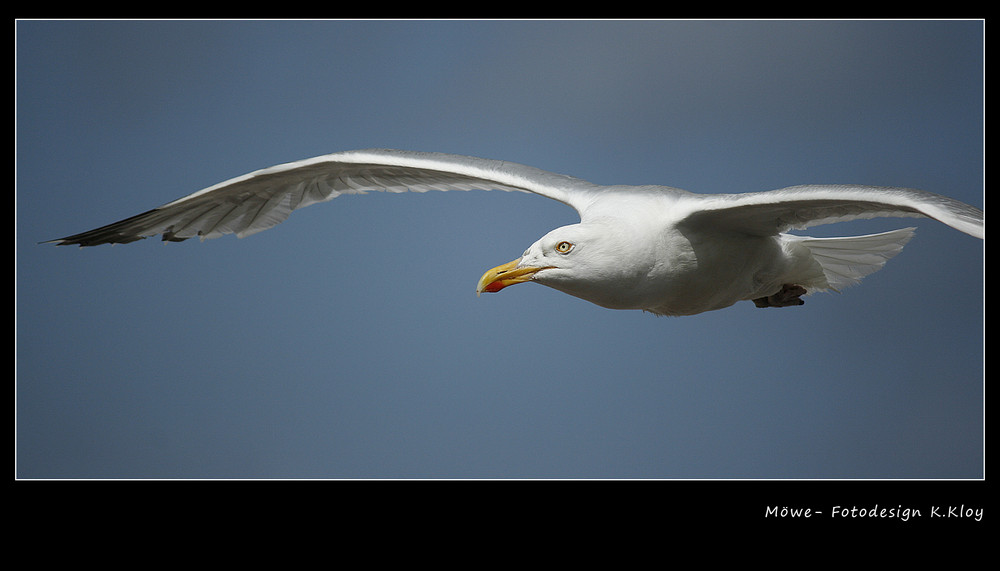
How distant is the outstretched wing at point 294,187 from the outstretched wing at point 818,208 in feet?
2.36

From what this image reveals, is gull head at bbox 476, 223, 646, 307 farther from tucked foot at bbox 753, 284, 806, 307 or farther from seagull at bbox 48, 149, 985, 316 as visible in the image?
tucked foot at bbox 753, 284, 806, 307

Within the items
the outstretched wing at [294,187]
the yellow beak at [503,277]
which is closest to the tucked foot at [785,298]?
the outstretched wing at [294,187]

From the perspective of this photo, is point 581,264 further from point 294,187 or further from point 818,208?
point 294,187

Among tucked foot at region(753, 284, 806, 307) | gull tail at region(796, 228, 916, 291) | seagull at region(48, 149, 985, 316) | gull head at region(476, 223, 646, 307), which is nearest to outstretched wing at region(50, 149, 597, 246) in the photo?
seagull at region(48, 149, 985, 316)

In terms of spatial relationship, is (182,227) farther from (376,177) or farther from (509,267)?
(509,267)

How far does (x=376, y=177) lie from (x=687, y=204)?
1.56 metres

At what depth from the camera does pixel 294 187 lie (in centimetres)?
370

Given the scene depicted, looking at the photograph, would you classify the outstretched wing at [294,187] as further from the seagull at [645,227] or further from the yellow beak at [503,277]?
→ the yellow beak at [503,277]

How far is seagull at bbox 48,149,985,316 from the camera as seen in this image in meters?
2.52

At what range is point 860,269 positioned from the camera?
135 inches

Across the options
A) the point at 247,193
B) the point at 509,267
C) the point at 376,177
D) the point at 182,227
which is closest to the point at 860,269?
the point at 509,267

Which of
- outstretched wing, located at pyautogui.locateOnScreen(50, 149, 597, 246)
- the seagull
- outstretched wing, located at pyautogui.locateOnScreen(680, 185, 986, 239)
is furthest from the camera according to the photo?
outstretched wing, located at pyautogui.locateOnScreen(50, 149, 597, 246)

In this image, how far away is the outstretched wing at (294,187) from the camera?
10.7 feet

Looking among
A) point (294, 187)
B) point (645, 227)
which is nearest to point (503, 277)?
point (645, 227)
